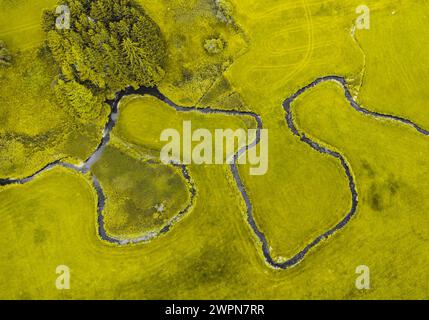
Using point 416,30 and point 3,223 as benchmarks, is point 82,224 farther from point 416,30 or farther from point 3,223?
point 416,30

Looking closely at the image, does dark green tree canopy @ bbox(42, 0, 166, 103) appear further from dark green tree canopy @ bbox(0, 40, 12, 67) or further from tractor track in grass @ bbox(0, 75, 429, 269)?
dark green tree canopy @ bbox(0, 40, 12, 67)

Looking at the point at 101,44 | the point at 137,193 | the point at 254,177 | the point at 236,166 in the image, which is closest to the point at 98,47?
the point at 101,44

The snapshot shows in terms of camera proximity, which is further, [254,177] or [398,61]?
[398,61]

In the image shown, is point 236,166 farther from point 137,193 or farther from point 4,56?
point 4,56

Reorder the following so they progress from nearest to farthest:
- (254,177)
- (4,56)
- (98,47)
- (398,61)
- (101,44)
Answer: (101,44) < (98,47) < (254,177) < (4,56) < (398,61)

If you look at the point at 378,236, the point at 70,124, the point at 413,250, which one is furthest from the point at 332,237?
the point at 70,124

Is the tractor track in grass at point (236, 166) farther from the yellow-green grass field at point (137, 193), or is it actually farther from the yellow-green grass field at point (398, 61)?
the yellow-green grass field at point (398, 61)

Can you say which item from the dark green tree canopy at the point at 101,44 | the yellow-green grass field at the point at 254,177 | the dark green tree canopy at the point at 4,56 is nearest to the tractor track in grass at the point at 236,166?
the yellow-green grass field at the point at 254,177
